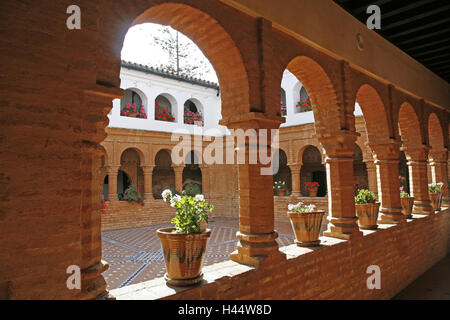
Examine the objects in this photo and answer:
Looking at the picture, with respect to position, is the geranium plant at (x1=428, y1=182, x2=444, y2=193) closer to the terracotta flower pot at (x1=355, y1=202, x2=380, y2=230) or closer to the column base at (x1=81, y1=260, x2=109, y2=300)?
the terracotta flower pot at (x1=355, y1=202, x2=380, y2=230)

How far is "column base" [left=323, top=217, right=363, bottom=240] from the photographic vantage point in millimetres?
5539

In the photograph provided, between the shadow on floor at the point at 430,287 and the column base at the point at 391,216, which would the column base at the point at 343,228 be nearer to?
the column base at the point at 391,216

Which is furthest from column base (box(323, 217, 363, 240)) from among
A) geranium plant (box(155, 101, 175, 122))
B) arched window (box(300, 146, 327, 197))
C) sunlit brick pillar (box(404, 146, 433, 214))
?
geranium plant (box(155, 101, 175, 122))

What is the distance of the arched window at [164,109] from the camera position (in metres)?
15.6

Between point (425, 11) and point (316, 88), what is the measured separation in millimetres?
2675

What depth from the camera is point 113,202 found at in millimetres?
13773

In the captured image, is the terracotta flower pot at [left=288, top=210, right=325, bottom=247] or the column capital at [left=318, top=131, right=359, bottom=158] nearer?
the terracotta flower pot at [left=288, top=210, right=325, bottom=247]

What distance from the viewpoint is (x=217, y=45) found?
13.4 ft

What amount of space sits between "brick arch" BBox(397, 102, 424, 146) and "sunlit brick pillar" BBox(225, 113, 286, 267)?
6330 mm

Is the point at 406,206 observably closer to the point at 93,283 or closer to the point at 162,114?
the point at 93,283

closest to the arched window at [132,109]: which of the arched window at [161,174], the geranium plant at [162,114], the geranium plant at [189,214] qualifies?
the geranium plant at [162,114]

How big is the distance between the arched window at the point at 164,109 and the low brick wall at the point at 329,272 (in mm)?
11430

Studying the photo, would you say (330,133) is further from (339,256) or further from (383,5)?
(383,5)

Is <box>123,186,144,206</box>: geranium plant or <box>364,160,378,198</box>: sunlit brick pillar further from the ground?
<box>364,160,378,198</box>: sunlit brick pillar
